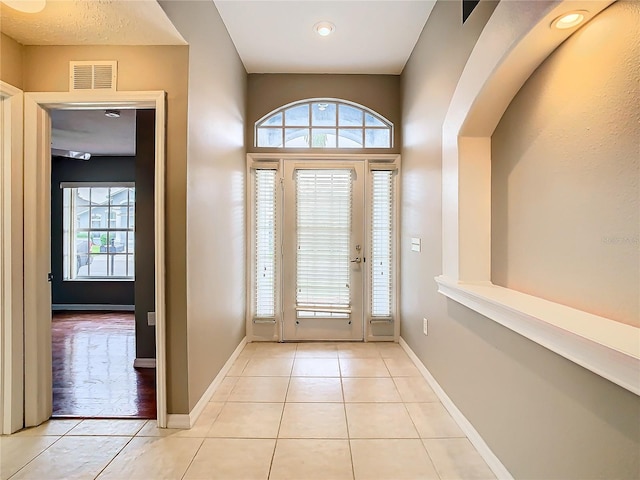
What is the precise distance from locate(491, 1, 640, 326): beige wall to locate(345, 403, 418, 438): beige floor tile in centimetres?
108

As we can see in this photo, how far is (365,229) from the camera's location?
3744 mm

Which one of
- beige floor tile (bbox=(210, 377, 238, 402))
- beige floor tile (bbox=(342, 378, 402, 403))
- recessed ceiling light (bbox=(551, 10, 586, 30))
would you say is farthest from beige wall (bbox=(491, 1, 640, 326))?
beige floor tile (bbox=(210, 377, 238, 402))

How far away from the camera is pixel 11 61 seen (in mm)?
1996

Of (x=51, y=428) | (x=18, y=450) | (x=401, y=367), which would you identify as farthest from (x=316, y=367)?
(x=18, y=450)

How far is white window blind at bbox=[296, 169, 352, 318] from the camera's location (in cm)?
372

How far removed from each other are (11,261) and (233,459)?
1.74m

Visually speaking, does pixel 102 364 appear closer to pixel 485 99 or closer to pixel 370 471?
pixel 370 471

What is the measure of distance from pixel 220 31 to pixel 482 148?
2206 mm

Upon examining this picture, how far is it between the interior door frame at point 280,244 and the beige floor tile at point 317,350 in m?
0.33

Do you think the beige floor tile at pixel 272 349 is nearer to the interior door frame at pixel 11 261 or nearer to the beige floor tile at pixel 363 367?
the beige floor tile at pixel 363 367

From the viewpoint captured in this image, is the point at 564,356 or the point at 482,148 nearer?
the point at 564,356

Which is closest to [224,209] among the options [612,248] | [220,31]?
[220,31]

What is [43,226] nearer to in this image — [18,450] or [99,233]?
[18,450]

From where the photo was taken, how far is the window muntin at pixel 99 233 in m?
5.93
